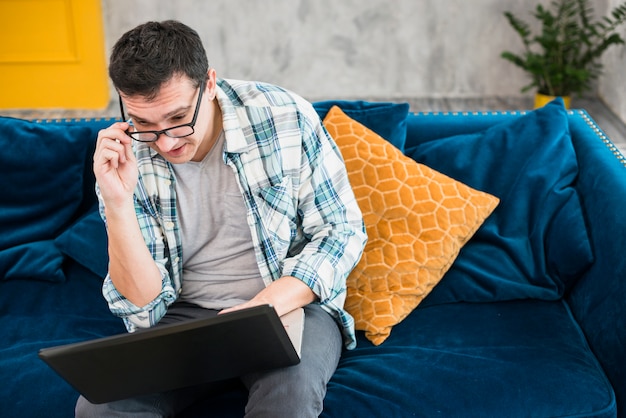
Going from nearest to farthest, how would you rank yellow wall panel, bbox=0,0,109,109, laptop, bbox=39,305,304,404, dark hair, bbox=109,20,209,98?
laptop, bbox=39,305,304,404
dark hair, bbox=109,20,209,98
yellow wall panel, bbox=0,0,109,109

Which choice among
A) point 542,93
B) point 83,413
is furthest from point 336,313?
point 542,93

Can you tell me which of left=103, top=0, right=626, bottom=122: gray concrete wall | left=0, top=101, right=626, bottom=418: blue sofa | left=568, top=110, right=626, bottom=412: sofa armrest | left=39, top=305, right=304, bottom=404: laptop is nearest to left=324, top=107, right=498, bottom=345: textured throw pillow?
left=0, top=101, right=626, bottom=418: blue sofa

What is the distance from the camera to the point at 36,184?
6.95 ft

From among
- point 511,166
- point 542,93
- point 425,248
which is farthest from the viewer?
point 542,93

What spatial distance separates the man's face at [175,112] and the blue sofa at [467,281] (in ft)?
1.74

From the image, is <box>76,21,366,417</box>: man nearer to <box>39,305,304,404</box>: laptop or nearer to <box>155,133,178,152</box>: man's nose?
<box>155,133,178,152</box>: man's nose

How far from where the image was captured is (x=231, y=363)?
4.77ft

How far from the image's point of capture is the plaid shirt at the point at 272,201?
1.70 meters

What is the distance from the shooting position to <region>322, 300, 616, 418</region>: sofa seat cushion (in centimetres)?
161

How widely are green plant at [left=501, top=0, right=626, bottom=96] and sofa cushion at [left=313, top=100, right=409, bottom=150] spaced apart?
6.99 ft

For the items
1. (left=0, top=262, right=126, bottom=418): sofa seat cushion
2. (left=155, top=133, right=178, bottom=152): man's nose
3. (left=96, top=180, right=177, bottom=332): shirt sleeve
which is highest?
(left=155, top=133, right=178, bottom=152): man's nose

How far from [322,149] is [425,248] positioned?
0.37 m

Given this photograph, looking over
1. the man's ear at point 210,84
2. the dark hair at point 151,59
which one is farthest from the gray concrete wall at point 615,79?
the dark hair at point 151,59

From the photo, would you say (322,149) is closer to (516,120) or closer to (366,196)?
(366,196)
